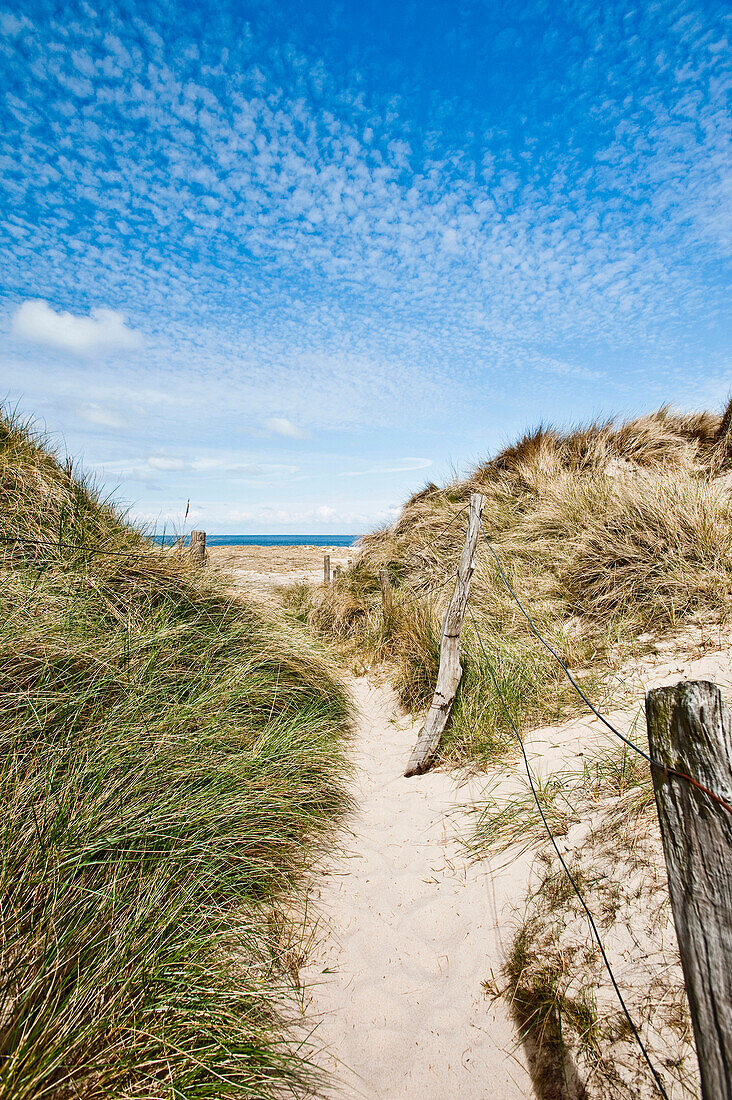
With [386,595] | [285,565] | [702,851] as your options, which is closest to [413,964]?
[702,851]

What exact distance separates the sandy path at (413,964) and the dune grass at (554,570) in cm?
104

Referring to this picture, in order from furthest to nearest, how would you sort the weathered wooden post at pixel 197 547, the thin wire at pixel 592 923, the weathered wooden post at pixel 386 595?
the weathered wooden post at pixel 386 595 < the weathered wooden post at pixel 197 547 < the thin wire at pixel 592 923

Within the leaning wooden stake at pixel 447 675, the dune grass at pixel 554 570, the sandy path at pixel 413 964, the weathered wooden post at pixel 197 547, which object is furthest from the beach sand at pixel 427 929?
the weathered wooden post at pixel 197 547

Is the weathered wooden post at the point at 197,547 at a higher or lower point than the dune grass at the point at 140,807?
higher

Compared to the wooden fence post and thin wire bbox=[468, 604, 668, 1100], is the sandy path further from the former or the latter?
the wooden fence post

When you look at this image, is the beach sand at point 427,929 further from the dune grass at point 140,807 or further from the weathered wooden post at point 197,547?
the weathered wooden post at point 197,547

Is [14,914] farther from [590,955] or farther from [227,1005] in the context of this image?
[590,955]

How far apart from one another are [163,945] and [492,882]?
6.07 ft

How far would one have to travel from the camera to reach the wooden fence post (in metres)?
1.03

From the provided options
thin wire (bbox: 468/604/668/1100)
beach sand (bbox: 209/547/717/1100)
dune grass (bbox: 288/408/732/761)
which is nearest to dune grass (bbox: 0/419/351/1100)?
beach sand (bbox: 209/547/717/1100)

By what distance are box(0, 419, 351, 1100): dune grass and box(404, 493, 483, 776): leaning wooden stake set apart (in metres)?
0.77

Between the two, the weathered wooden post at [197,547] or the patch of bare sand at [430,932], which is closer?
the patch of bare sand at [430,932]

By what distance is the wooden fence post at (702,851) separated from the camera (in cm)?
103

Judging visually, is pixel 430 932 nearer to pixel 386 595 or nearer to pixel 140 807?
pixel 140 807
